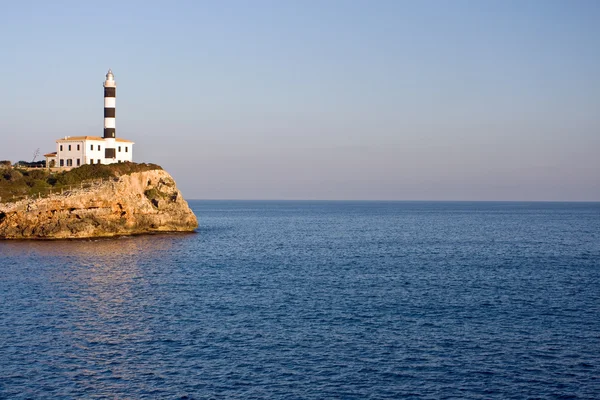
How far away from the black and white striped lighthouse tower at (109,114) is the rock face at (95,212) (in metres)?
13.3

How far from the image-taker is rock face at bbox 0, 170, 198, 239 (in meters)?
83.1

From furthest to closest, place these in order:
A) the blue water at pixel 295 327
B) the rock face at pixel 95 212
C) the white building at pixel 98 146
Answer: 1. the white building at pixel 98 146
2. the rock face at pixel 95 212
3. the blue water at pixel 295 327

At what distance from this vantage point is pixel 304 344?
106ft

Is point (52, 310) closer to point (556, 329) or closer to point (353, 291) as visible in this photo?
point (353, 291)

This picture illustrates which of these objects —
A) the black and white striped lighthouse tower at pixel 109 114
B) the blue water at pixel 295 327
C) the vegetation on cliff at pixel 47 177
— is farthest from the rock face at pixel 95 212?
the blue water at pixel 295 327

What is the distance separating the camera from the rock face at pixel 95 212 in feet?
273

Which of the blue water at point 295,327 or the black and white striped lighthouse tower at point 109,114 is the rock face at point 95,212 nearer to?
the black and white striped lighthouse tower at point 109,114

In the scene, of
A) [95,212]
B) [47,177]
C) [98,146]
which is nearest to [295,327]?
[95,212]

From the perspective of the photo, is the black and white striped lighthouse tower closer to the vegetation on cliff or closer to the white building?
the white building

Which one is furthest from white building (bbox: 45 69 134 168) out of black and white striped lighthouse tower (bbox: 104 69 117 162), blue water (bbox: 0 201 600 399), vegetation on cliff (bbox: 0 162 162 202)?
blue water (bbox: 0 201 600 399)

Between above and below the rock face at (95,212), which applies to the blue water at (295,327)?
below

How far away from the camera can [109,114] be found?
10756 centimetres

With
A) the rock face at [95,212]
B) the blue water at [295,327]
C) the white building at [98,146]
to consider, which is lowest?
the blue water at [295,327]

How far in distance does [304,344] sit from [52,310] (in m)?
17.6
